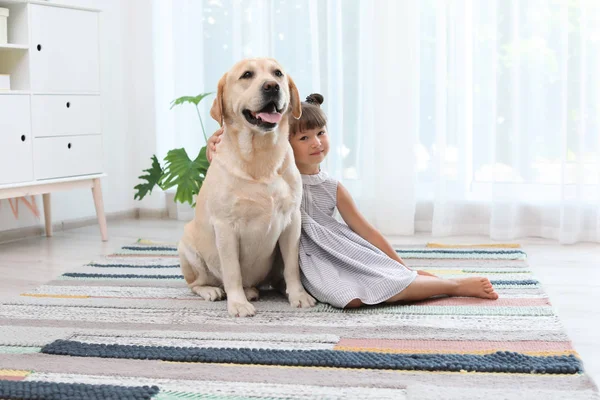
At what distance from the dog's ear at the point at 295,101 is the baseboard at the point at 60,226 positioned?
7.07 ft

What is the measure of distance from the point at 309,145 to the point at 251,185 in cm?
31

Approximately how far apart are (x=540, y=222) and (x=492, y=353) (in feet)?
6.83

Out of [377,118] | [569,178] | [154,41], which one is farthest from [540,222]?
[154,41]

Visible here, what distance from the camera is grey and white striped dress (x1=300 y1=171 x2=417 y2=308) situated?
2445 millimetres

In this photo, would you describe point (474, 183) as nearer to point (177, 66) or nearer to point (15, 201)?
point (177, 66)

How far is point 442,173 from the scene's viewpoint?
4.00 metres

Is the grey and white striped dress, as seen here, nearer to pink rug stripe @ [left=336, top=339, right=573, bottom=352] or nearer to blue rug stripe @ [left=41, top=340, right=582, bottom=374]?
pink rug stripe @ [left=336, top=339, right=573, bottom=352]

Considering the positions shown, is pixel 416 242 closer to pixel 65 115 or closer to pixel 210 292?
pixel 210 292

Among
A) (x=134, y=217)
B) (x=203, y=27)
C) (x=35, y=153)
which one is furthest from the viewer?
(x=134, y=217)

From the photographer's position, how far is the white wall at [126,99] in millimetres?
4672

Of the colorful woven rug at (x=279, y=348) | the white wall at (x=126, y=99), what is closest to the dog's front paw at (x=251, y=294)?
the colorful woven rug at (x=279, y=348)

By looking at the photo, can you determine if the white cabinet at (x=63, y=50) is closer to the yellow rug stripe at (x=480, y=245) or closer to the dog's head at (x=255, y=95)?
the dog's head at (x=255, y=95)

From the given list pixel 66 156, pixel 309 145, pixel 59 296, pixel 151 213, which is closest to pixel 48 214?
pixel 66 156

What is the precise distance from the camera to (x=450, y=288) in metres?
2.52
